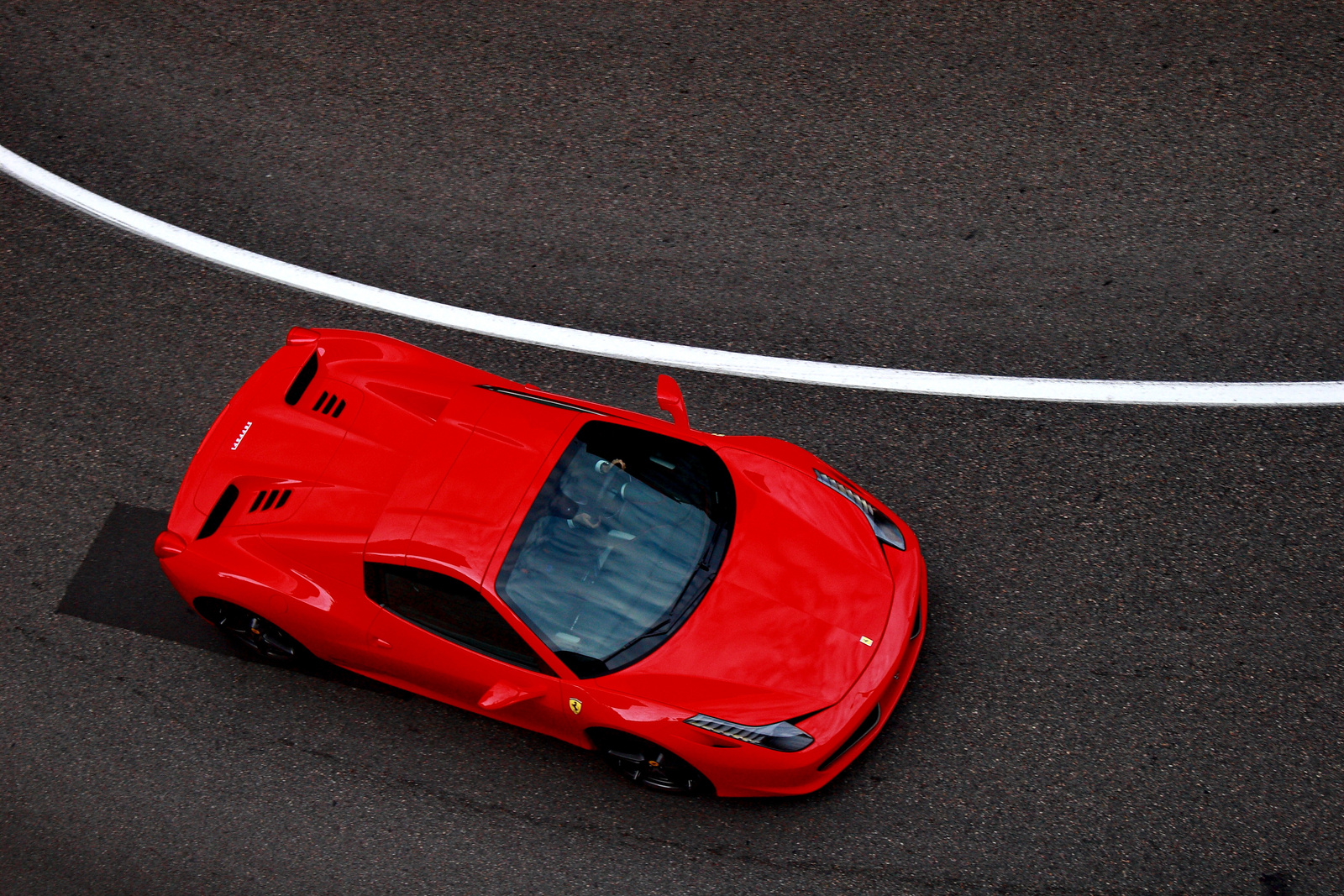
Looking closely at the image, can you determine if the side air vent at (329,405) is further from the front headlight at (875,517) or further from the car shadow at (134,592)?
the front headlight at (875,517)

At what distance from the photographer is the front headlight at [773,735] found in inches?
170

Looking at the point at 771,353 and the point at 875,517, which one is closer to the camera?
the point at 875,517

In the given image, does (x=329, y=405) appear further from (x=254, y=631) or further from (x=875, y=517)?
(x=875, y=517)

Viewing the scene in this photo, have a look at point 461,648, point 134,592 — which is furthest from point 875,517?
point 134,592

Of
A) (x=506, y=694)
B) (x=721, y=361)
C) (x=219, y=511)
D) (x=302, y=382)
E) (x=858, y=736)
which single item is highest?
(x=302, y=382)

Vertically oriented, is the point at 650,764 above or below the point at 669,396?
below

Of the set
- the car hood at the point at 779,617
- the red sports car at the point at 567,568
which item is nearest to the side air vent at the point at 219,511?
the red sports car at the point at 567,568

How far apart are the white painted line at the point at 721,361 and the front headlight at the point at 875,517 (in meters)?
1.03

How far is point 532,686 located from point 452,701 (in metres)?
0.61

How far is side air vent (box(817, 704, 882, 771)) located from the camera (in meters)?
4.45

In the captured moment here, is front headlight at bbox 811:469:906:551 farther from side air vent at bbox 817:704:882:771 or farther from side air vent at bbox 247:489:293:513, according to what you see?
side air vent at bbox 247:489:293:513

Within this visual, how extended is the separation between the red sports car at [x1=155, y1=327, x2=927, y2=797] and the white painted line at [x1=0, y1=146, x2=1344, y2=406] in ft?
3.17

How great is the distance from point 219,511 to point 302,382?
0.75 metres

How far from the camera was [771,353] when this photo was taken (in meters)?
5.99
